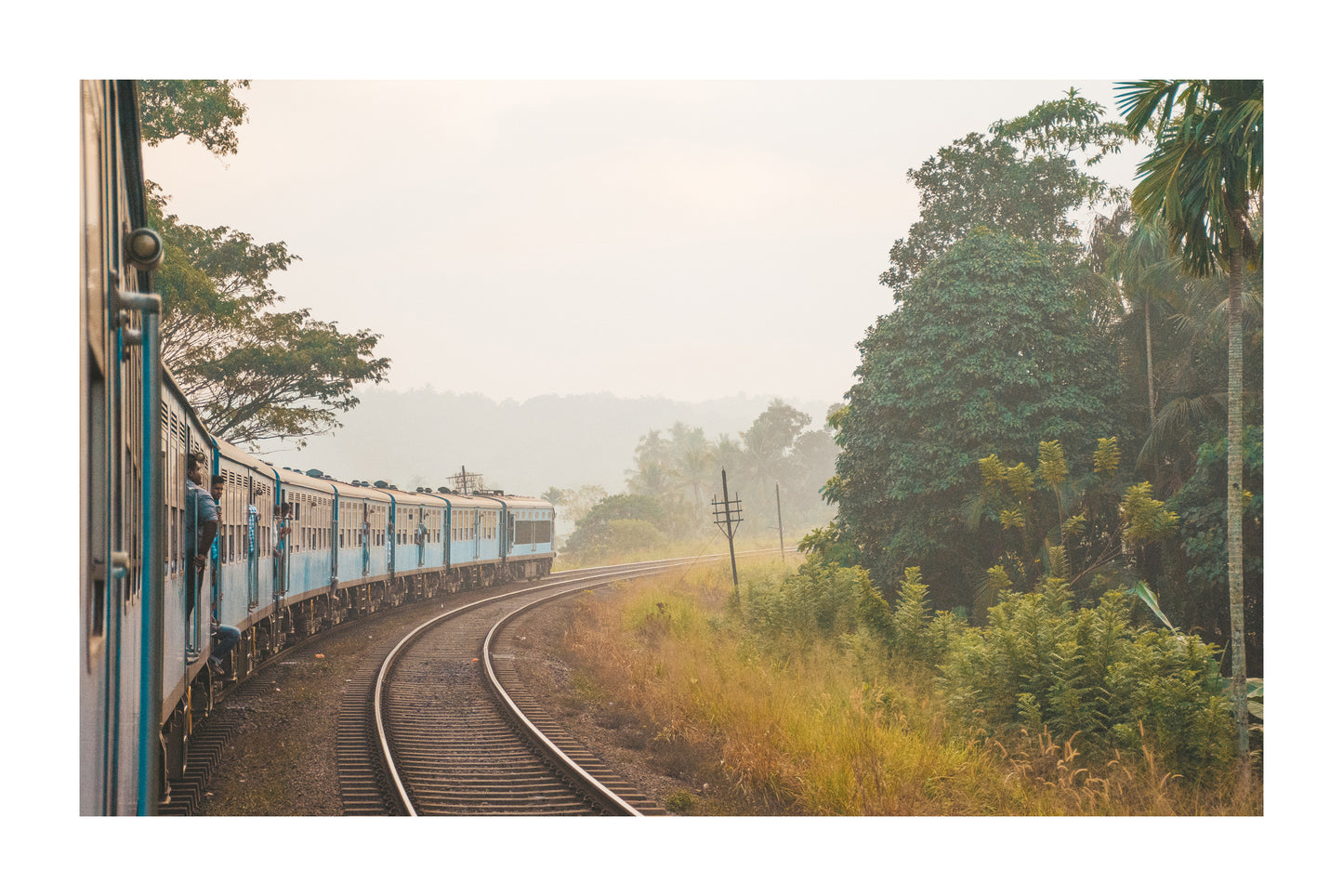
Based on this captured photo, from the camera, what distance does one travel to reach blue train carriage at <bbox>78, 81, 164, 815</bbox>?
3479mm

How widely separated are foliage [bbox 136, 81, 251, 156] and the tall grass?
5886 millimetres

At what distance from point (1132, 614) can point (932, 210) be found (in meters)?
6.19

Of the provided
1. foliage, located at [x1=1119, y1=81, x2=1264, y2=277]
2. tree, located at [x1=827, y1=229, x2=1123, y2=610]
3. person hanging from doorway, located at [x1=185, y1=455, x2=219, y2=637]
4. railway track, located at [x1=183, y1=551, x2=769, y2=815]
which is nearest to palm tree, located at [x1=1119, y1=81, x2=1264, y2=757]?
foliage, located at [x1=1119, y1=81, x2=1264, y2=277]

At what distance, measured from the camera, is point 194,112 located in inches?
347

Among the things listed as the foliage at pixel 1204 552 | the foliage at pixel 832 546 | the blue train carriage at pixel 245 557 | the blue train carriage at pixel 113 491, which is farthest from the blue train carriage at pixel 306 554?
the foliage at pixel 1204 552

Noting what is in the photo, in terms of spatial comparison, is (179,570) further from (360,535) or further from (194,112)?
(360,535)

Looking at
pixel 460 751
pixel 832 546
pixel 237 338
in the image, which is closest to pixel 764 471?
pixel 832 546

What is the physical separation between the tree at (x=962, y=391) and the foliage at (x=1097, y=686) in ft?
11.6

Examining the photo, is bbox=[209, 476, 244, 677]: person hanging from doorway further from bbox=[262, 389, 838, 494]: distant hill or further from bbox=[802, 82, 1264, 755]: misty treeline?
bbox=[262, 389, 838, 494]: distant hill

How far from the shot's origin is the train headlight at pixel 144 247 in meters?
3.65

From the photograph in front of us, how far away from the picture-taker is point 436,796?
6062 mm

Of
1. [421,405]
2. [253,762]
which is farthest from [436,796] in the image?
[421,405]

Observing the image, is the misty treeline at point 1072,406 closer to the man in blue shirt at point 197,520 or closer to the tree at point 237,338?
the man in blue shirt at point 197,520

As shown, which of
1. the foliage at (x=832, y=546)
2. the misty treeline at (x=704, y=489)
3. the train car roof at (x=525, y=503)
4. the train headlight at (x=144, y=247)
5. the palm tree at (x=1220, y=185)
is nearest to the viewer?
the train headlight at (x=144, y=247)
